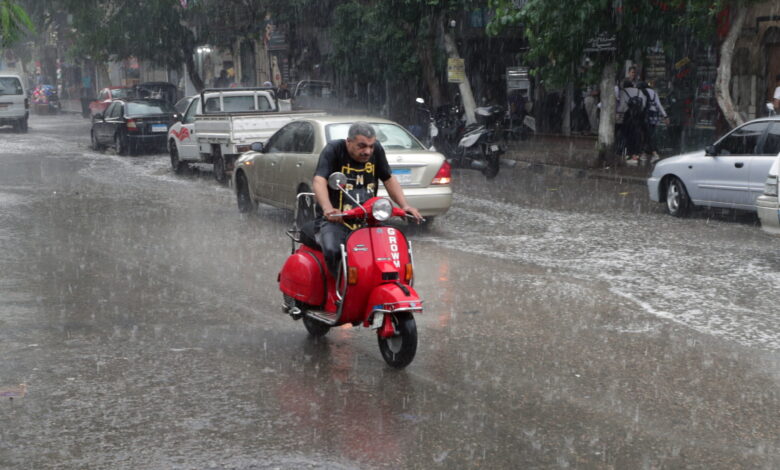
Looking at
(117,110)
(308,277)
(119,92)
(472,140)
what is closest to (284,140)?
(308,277)

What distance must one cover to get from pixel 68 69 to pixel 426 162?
234 ft

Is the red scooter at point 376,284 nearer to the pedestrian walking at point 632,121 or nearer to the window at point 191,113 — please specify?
the pedestrian walking at point 632,121

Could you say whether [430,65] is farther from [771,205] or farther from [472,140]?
[771,205]

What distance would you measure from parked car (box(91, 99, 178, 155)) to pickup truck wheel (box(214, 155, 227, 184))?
7.16 meters

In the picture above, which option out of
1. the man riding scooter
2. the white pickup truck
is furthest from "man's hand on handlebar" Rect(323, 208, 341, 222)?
the white pickup truck

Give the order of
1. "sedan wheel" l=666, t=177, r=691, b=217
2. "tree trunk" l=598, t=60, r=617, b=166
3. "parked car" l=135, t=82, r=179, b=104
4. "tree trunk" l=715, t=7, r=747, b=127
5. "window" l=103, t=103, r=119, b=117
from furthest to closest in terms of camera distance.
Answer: "parked car" l=135, t=82, r=179, b=104 → "window" l=103, t=103, r=119, b=117 → "tree trunk" l=598, t=60, r=617, b=166 → "tree trunk" l=715, t=7, r=747, b=127 → "sedan wheel" l=666, t=177, r=691, b=217

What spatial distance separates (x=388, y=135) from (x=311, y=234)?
614 cm

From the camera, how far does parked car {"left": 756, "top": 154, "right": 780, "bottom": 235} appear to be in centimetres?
1028

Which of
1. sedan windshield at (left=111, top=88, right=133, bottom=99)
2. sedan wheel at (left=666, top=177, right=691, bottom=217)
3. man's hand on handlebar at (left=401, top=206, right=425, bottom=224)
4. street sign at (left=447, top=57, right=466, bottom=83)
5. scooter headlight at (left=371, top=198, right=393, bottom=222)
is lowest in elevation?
sedan wheel at (left=666, top=177, right=691, bottom=217)

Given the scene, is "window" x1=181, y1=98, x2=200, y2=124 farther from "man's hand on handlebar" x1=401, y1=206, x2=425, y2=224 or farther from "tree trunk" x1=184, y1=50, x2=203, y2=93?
"tree trunk" x1=184, y1=50, x2=203, y2=93

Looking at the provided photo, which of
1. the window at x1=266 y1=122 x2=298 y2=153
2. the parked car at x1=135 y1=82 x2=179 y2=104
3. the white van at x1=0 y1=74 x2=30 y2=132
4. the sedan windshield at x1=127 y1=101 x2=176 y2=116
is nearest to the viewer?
the window at x1=266 y1=122 x2=298 y2=153

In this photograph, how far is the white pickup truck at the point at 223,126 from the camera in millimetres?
17984

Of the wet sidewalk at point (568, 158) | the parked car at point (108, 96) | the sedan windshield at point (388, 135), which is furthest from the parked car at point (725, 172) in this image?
the parked car at point (108, 96)

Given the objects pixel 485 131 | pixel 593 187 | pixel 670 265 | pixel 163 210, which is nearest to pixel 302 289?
pixel 670 265
